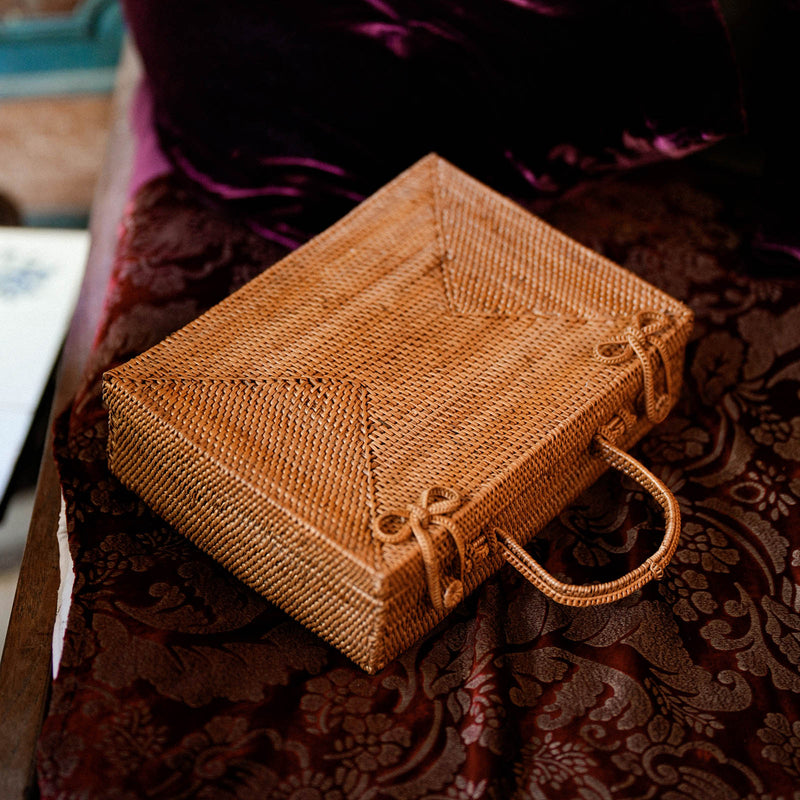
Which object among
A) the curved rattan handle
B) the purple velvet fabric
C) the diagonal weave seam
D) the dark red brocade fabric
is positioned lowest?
the dark red brocade fabric

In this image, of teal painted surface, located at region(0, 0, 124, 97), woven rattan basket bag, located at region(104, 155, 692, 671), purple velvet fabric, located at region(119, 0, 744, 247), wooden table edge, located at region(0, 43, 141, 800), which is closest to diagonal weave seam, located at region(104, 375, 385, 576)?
woven rattan basket bag, located at region(104, 155, 692, 671)

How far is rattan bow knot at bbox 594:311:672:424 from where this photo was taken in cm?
65

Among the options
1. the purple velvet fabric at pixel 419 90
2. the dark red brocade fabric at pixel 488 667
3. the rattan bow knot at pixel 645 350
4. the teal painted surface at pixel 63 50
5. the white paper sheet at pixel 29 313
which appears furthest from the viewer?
the teal painted surface at pixel 63 50

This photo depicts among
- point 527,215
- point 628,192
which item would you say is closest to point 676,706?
point 527,215

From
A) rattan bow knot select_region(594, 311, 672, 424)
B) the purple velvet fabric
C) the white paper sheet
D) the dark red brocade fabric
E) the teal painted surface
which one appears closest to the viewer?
the dark red brocade fabric

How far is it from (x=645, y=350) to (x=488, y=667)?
27 centimetres

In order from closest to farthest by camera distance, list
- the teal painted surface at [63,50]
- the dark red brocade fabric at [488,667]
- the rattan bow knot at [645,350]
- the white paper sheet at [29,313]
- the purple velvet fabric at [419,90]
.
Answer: the dark red brocade fabric at [488,667] < the rattan bow knot at [645,350] < the purple velvet fabric at [419,90] < the white paper sheet at [29,313] < the teal painted surface at [63,50]

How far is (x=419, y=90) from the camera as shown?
78 cm

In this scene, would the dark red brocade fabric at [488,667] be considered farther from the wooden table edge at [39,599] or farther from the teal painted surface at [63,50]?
the teal painted surface at [63,50]

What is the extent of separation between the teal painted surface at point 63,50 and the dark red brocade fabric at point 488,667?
2.40 feet

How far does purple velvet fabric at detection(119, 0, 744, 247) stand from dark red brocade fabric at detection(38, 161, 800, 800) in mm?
192

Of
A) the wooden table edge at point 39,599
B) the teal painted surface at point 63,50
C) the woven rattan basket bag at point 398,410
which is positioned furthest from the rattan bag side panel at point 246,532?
the teal painted surface at point 63,50

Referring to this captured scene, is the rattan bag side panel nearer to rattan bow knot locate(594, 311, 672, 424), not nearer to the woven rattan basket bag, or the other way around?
the woven rattan basket bag

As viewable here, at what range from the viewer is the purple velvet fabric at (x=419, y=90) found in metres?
0.77
